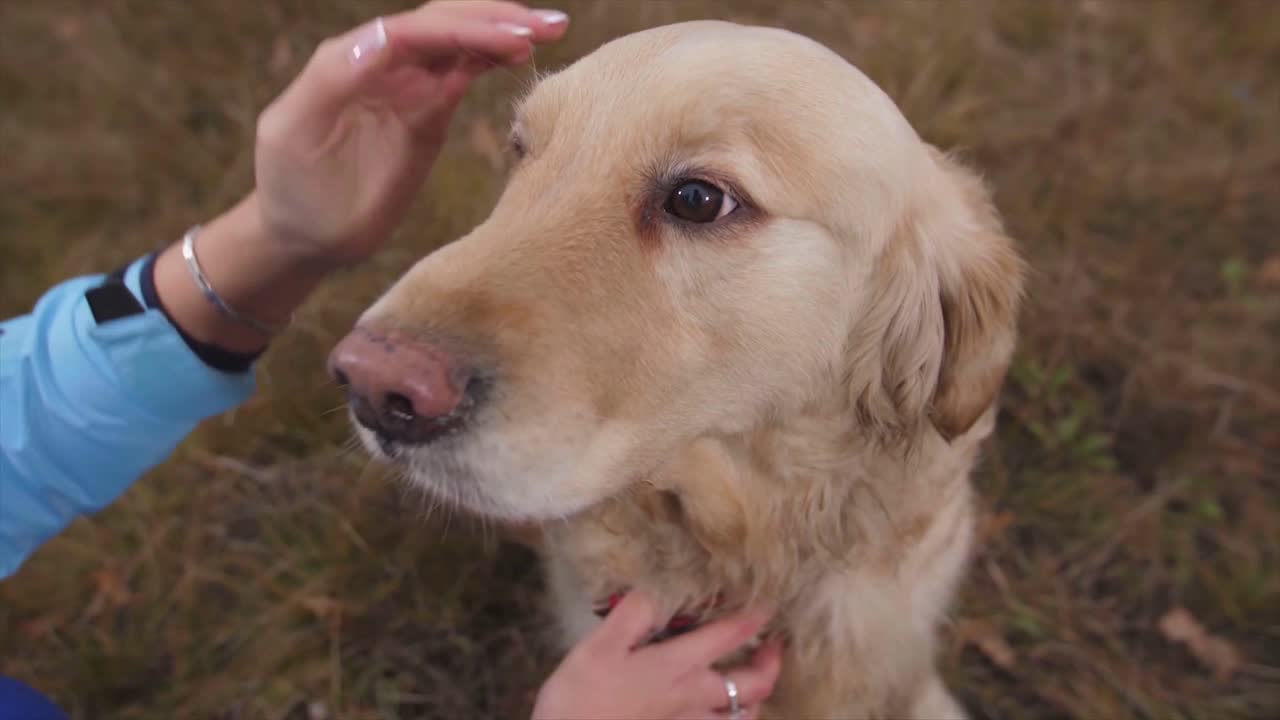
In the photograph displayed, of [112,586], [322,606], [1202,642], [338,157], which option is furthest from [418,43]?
[1202,642]

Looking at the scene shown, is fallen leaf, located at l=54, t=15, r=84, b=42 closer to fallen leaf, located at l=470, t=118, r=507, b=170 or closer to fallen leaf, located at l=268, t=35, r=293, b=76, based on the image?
fallen leaf, located at l=268, t=35, r=293, b=76

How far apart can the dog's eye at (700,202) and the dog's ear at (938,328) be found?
385 millimetres

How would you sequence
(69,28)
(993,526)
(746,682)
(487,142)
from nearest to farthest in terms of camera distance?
1. (746,682)
2. (993,526)
3. (487,142)
4. (69,28)

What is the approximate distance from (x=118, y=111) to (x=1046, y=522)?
4.22m

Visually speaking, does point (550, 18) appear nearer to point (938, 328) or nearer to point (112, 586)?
point (938, 328)

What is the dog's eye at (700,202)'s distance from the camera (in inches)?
59.5

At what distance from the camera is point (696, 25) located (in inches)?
64.3

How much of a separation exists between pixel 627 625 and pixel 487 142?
7.07 ft

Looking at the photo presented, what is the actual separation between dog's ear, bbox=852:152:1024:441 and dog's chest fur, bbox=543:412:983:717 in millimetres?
127

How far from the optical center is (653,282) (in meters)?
1.54

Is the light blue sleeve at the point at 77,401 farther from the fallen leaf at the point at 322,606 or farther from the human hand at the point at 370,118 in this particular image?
the fallen leaf at the point at 322,606

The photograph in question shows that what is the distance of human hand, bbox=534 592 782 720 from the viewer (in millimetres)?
1844

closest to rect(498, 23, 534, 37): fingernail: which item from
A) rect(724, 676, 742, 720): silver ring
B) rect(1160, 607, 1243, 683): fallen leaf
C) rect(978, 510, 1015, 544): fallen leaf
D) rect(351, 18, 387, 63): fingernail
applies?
rect(351, 18, 387, 63): fingernail

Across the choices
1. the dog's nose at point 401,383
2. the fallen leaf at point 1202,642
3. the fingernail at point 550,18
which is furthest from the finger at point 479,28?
the fallen leaf at point 1202,642
